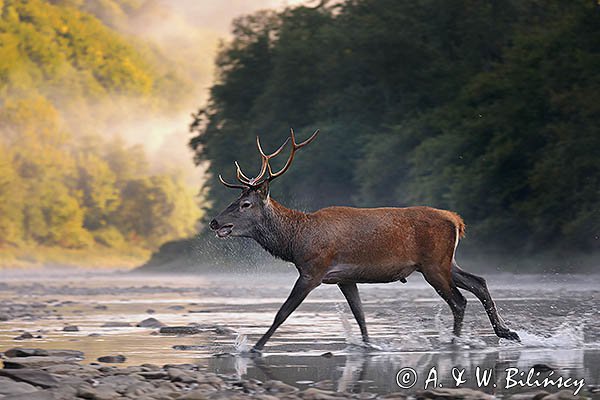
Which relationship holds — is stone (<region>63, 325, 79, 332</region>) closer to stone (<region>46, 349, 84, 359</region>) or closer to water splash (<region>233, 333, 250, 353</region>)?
water splash (<region>233, 333, 250, 353</region>)

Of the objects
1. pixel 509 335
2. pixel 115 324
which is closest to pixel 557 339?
pixel 509 335

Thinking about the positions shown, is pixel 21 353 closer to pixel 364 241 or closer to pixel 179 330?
pixel 364 241

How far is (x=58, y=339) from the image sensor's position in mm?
15750

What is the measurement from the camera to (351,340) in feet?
48.7

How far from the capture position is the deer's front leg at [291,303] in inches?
549

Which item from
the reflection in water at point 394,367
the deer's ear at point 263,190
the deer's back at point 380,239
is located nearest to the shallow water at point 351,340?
the reflection in water at point 394,367

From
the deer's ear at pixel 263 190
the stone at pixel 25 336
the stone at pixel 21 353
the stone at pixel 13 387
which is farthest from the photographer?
the stone at pixel 25 336

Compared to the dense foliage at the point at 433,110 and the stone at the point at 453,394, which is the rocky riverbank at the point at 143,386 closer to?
the stone at the point at 453,394

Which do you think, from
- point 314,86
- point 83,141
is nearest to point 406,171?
point 314,86

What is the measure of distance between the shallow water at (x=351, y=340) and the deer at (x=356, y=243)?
551 millimetres

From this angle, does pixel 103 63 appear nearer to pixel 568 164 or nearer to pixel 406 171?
pixel 406 171

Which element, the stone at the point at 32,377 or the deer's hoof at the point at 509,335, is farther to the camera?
the deer's hoof at the point at 509,335

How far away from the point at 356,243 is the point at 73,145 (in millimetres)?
101614

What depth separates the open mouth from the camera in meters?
15.0
